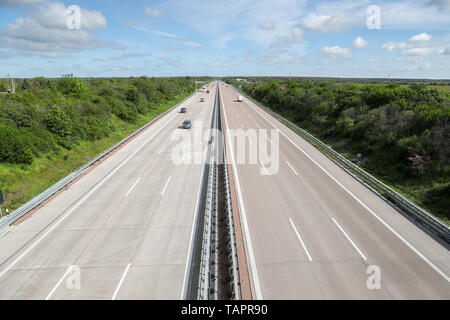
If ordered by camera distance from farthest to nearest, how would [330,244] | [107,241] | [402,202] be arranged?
[402,202], [107,241], [330,244]

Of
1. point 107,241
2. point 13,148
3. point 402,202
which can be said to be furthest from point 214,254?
point 13,148

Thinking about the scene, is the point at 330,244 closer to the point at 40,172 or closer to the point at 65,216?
the point at 65,216

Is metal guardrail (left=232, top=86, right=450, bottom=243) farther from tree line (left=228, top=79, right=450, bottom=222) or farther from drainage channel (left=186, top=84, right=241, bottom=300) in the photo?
drainage channel (left=186, top=84, right=241, bottom=300)

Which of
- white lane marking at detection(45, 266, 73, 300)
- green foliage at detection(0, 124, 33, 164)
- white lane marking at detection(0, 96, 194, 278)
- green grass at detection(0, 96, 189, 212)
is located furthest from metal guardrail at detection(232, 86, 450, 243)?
green foliage at detection(0, 124, 33, 164)

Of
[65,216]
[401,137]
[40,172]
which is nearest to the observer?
[65,216]

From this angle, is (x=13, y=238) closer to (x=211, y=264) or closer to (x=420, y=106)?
(x=211, y=264)

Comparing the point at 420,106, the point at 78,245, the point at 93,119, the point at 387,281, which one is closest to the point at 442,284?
the point at 387,281

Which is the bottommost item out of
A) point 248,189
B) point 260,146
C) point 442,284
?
point 442,284
